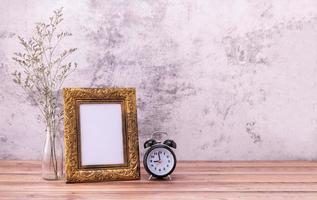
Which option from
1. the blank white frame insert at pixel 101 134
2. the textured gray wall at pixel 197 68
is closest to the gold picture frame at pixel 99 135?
the blank white frame insert at pixel 101 134

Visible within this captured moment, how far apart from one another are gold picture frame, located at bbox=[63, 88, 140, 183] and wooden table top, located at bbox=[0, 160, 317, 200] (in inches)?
1.9

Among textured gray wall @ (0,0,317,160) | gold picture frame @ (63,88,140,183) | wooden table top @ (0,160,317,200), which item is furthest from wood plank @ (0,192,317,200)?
textured gray wall @ (0,0,317,160)

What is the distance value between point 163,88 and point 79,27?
469mm

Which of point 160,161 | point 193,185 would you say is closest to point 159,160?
point 160,161

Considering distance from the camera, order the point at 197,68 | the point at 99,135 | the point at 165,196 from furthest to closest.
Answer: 1. the point at 197,68
2. the point at 99,135
3. the point at 165,196

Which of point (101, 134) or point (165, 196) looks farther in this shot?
point (101, 134)

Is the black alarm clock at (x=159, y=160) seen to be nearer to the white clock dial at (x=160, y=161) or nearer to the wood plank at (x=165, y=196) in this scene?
the white clock dial at (x=160, y=161)

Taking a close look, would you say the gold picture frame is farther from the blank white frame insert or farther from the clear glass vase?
the clear glass vase

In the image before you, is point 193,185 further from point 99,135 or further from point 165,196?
point 99,135

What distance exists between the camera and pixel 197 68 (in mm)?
2021

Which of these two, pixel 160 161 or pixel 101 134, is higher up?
pixel 101 134

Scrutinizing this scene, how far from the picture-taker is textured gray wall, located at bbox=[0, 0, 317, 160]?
2.01 metres

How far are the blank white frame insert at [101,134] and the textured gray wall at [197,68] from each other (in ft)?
1.22

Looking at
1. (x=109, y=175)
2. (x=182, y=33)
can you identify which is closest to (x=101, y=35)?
(x=182, y=33)
